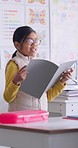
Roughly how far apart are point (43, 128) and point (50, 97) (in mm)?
998

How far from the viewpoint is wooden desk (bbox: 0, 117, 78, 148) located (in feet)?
5.25

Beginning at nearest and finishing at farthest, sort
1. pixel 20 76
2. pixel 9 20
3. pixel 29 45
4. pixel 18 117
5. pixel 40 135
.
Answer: pixel 40 135 < pixel 18 117 < pixel 20 76 < pixel 29 45 < pixel 9 20

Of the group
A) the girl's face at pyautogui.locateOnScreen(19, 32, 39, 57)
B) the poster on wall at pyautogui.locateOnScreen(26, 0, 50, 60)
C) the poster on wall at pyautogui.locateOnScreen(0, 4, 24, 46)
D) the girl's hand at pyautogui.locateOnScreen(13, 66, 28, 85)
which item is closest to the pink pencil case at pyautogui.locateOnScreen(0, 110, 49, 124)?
the girl's hand at pyautogui.locateOnScreen(13, 66, 28, 85)

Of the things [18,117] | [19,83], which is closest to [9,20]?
[19,83]

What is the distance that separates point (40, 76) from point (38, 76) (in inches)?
0.8

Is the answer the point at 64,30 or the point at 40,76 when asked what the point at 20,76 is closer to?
the point at 40,76

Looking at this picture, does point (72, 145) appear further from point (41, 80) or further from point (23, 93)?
point (23, 93)

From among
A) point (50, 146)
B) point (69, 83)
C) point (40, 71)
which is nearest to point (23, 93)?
point (40, 71)

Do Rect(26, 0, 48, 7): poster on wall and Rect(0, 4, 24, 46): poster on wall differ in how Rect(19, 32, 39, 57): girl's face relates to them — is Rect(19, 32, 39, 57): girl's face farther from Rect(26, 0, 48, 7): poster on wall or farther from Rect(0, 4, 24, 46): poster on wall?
Rect(26, 0, 48, 7): poster on wall

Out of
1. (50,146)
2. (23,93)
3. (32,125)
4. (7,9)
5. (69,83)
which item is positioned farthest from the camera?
(69,83)

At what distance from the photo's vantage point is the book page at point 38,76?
2209mm

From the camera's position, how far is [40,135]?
1.62m

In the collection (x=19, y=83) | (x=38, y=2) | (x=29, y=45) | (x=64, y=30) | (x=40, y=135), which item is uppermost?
(x=38, y=2)

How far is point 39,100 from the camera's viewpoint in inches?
99.0
